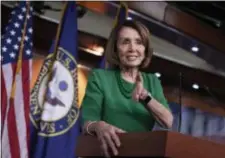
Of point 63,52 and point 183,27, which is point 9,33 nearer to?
point 63,52

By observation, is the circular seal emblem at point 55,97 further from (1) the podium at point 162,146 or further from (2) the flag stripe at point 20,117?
(1) the podium at point 162,146

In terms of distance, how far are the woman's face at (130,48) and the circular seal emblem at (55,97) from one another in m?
1.69

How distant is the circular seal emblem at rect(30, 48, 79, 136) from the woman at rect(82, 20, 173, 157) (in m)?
1.65

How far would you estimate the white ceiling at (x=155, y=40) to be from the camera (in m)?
3.65

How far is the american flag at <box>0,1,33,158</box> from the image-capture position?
264cm

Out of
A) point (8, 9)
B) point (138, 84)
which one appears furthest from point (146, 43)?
point (8, 9)

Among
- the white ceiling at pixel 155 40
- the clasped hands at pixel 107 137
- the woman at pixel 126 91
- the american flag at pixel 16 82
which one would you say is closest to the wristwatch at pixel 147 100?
the woman at pixel 126 91

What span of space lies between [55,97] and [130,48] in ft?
5.67

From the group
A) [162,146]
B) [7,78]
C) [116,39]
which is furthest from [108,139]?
[7,78]

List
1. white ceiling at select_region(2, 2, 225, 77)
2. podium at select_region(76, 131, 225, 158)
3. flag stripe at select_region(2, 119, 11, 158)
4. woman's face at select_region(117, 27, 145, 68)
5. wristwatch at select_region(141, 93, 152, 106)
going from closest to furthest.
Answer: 1. podium at select_region(76, 131, 225, 158)
2. wristwatch at select_region(141, 93, 152, 106)
3. woman's face at select_region(117, 27, 145, 68)
4. flag stripe at select_region(2, 119, 11, 158)
5. white ceiling at select_region(2, 2, 225, 77)

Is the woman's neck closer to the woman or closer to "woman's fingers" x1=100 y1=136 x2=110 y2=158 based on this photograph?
the woman

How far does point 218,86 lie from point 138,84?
3857 millimetres

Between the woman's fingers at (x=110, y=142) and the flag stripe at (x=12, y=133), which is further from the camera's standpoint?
the flag stripe at (x=12, y=133)

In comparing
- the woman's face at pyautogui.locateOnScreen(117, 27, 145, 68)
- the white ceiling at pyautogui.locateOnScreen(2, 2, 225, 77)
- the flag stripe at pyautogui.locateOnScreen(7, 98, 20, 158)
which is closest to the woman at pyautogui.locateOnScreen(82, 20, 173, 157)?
the woman's face at pyautogui.locateOnScreen(117, 27, 145, 68)
